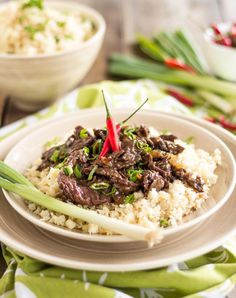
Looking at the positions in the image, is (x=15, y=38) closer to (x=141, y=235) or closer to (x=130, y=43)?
(x=130, y=43)

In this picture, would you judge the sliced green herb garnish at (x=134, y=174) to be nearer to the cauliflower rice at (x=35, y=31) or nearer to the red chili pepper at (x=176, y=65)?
the cauliflower rice at (x=35, y=31)

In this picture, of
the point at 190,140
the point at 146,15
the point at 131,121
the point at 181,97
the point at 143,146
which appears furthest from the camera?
the point at 146,15

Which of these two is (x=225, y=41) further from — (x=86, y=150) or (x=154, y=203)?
(x=154, y=203)

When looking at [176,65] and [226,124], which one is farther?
[176,65]

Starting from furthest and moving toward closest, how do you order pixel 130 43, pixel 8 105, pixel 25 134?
pixel 130 43 → pixel 8 105 → pixel 25 134

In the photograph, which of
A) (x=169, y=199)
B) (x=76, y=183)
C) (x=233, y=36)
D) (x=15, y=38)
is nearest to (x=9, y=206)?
(x=76, y=183)

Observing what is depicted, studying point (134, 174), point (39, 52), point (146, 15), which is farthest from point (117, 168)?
point (146, 15)
